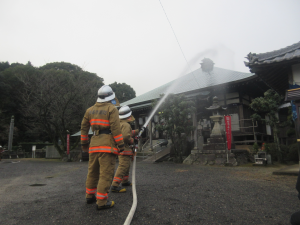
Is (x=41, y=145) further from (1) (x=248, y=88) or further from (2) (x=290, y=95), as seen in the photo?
(2) (x=290, y=95)

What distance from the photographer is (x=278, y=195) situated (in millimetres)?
3896

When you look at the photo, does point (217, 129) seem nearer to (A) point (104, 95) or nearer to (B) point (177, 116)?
(B) point (177, 116)

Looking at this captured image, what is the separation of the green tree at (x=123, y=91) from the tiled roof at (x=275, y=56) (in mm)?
26768

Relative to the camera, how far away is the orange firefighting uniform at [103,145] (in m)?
3.33

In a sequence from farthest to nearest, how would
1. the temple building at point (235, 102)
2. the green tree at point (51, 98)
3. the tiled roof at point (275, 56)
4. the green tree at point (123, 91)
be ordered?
the green tree at point (123, 91), the green tree at point (51, 98), the temple building at point (235, 102), the tiled roof at point (275, 56)

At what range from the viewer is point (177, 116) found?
10773 millimetres

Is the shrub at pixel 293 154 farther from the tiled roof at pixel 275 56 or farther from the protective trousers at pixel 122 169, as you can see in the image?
the protective trousers at pixel 122 169

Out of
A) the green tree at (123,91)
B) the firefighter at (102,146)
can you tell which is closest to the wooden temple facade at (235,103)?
the firefighter at (102,146)

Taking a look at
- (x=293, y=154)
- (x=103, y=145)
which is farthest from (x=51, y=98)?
(x=293, y=154)

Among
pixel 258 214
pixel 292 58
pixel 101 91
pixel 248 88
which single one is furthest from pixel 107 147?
pixel 248 88

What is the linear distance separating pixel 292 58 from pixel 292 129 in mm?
9528

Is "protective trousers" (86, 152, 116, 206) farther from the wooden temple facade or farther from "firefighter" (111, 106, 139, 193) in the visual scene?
the wooden temple facade

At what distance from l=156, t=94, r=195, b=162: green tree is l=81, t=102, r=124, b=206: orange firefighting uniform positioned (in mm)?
7352

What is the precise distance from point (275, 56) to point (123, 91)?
92.2ft
